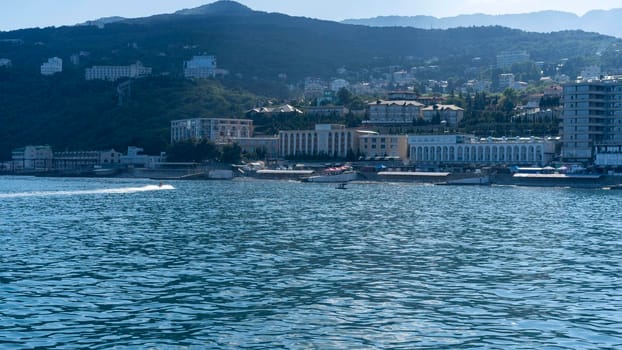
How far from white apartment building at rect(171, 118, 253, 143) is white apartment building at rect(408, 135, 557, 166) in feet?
120

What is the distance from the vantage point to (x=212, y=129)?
525 feet

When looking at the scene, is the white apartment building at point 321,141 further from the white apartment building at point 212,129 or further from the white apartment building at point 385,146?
the white apartment building at point 212,129

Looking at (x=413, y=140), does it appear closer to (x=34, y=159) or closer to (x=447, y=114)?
(x=447, y=114)

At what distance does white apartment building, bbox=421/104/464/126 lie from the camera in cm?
15888

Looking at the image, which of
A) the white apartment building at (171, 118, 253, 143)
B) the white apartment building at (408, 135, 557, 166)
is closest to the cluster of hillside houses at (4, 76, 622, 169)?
the white apartment building at (171, 118, 253, 143)

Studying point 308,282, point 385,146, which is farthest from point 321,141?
point 308,282

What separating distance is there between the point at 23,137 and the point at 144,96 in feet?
90.5

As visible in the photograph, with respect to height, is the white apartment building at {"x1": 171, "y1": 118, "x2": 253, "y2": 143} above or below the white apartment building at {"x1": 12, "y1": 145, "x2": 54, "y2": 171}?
above

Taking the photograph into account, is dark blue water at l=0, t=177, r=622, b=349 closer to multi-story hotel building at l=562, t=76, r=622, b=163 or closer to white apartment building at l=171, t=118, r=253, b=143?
multi-story hotel building at l=562, t=76, r=622, b=163

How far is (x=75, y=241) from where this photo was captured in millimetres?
38125

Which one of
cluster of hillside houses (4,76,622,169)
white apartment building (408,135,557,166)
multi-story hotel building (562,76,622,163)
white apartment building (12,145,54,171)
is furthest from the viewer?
white apartment building (12,145,54,171)

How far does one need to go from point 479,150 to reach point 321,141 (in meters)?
28.9

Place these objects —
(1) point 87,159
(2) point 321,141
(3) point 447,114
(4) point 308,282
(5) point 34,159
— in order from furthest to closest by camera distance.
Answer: (5) point 34,159
(3) point 447,114
(1) point 87,159
(2) point 321,141
(4) point 308,282

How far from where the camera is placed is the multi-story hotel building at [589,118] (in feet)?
394
